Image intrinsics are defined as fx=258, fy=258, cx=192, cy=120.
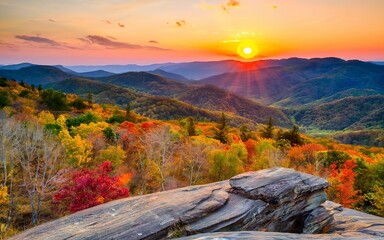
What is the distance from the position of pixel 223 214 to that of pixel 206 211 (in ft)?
4.29

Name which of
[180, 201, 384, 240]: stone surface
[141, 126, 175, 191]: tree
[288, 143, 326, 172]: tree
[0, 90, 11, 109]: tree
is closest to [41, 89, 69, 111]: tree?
[0, 90, 11, 109]: tree

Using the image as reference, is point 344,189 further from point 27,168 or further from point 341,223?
point 27,168

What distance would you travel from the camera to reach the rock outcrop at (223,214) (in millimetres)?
16250

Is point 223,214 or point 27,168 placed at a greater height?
point 223,214

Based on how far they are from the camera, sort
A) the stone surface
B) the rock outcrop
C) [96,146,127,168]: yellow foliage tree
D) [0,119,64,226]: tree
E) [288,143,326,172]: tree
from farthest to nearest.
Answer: [288,143,326,172]: tree
[96,146,127,168]: yellow foliage tree
[0,119,64,226]: tree
the stone surface
the rock outcrop

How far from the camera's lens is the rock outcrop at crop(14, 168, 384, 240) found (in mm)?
16250

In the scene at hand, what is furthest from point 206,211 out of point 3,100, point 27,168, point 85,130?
point 3,100

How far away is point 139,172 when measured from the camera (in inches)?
2122

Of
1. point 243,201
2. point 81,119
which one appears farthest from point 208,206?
point 81,119

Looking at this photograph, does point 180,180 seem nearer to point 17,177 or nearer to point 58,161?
point 58,161

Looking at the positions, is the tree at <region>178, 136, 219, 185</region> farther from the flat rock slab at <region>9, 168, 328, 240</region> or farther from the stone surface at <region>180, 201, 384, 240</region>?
the stone surface at <region>180, 201, 384, 240</region>

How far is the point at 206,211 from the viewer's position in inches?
733

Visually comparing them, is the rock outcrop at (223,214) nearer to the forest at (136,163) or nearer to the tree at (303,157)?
the forest at (136,163)

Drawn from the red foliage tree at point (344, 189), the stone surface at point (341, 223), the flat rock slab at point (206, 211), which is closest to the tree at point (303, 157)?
the red foliage tree at point (344, 189)
